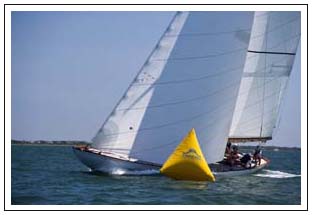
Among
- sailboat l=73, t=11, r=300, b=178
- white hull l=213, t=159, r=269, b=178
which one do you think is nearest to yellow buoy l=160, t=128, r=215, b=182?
sailboat l=73, t=11, r=300, b=178

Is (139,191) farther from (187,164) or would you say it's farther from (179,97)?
(179,97)

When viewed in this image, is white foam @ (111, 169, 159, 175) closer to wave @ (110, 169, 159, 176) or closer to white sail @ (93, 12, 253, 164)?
wave @ (110, 169, 159, 176)

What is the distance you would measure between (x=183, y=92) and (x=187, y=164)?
118 inches

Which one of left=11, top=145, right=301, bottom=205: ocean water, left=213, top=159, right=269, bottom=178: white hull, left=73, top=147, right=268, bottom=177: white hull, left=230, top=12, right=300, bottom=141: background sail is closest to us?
left=11, top=145, right=301, bottom=205: ocean water

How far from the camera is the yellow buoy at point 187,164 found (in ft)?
57.2

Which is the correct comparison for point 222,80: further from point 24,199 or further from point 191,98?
point 24,199

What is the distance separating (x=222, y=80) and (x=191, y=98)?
44.8 inches

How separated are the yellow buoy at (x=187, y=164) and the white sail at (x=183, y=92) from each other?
4.89 ft

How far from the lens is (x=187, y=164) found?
684 inches

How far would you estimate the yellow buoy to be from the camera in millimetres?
17422

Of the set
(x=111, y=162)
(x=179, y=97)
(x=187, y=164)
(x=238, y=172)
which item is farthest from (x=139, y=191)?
(x=238, y=172)

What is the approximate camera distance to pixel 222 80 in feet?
65.3

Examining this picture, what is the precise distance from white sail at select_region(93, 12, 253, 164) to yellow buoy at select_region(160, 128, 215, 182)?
1491 mm
